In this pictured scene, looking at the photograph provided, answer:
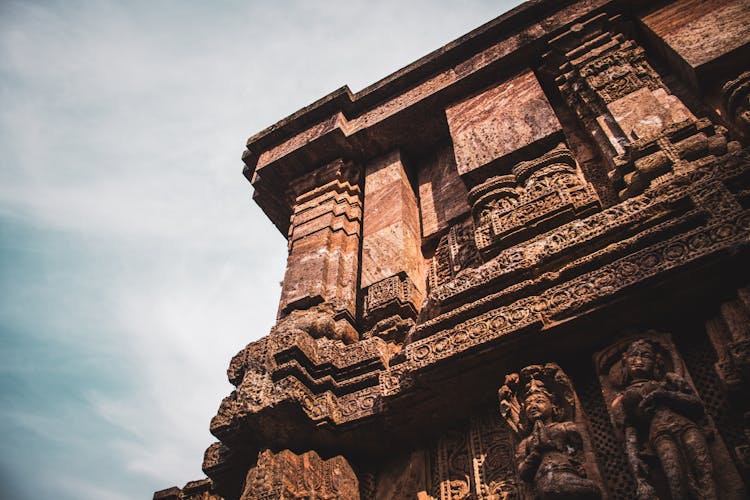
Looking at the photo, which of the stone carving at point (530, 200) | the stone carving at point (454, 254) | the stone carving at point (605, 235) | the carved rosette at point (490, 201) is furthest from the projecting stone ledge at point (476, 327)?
the stone carving at point (454, 254)

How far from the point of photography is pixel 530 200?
13.4 feet

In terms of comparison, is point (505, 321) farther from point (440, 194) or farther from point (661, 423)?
point (440, 194)

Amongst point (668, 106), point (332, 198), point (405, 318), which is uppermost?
point (332, 198)

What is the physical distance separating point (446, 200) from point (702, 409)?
337 centimetres

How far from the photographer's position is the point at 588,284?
10.2ft

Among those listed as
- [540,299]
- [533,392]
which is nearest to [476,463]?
[533,392]

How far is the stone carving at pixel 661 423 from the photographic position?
2.28m

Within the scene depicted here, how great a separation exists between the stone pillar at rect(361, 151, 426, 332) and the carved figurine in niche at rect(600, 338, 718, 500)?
1.92 meters

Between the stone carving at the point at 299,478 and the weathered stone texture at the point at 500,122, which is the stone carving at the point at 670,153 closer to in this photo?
the weathered stone texture at the point at 500,122

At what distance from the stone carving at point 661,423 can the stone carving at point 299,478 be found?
5.92ft

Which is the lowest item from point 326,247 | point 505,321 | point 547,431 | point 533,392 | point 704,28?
point 547,431

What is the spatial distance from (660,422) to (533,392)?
69 centimetres

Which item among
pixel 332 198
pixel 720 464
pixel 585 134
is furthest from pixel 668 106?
pixel 332 198

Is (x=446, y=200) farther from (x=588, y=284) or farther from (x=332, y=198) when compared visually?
(x=588, y=284)
